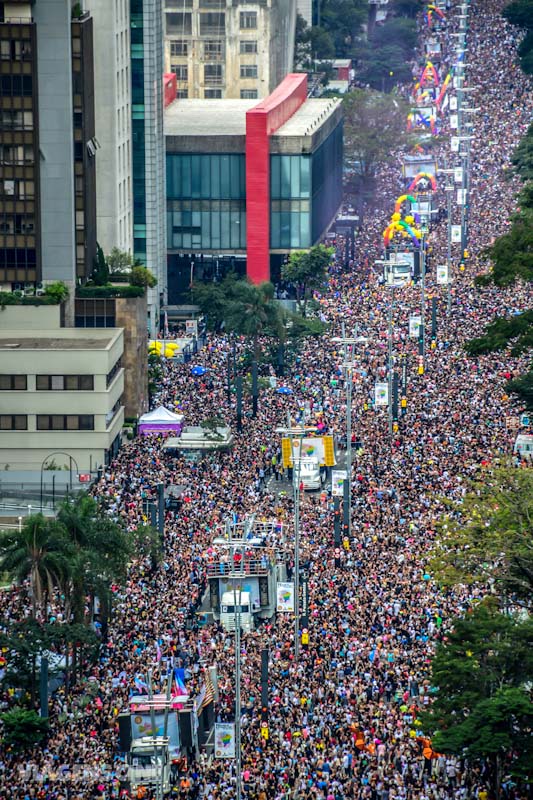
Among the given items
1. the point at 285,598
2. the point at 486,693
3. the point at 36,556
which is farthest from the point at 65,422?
the point at 486,693

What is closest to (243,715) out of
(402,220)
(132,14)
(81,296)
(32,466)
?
(32,466)

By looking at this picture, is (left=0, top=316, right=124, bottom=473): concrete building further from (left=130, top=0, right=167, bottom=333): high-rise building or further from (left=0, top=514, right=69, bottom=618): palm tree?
(left=130, top=0, right=167, bottom=333): high-rise building

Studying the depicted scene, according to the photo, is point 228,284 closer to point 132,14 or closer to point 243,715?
point 132,14

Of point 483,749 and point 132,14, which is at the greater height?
point 132,14

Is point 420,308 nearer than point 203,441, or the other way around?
point 203,441

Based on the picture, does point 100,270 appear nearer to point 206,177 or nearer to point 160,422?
point 160,422
